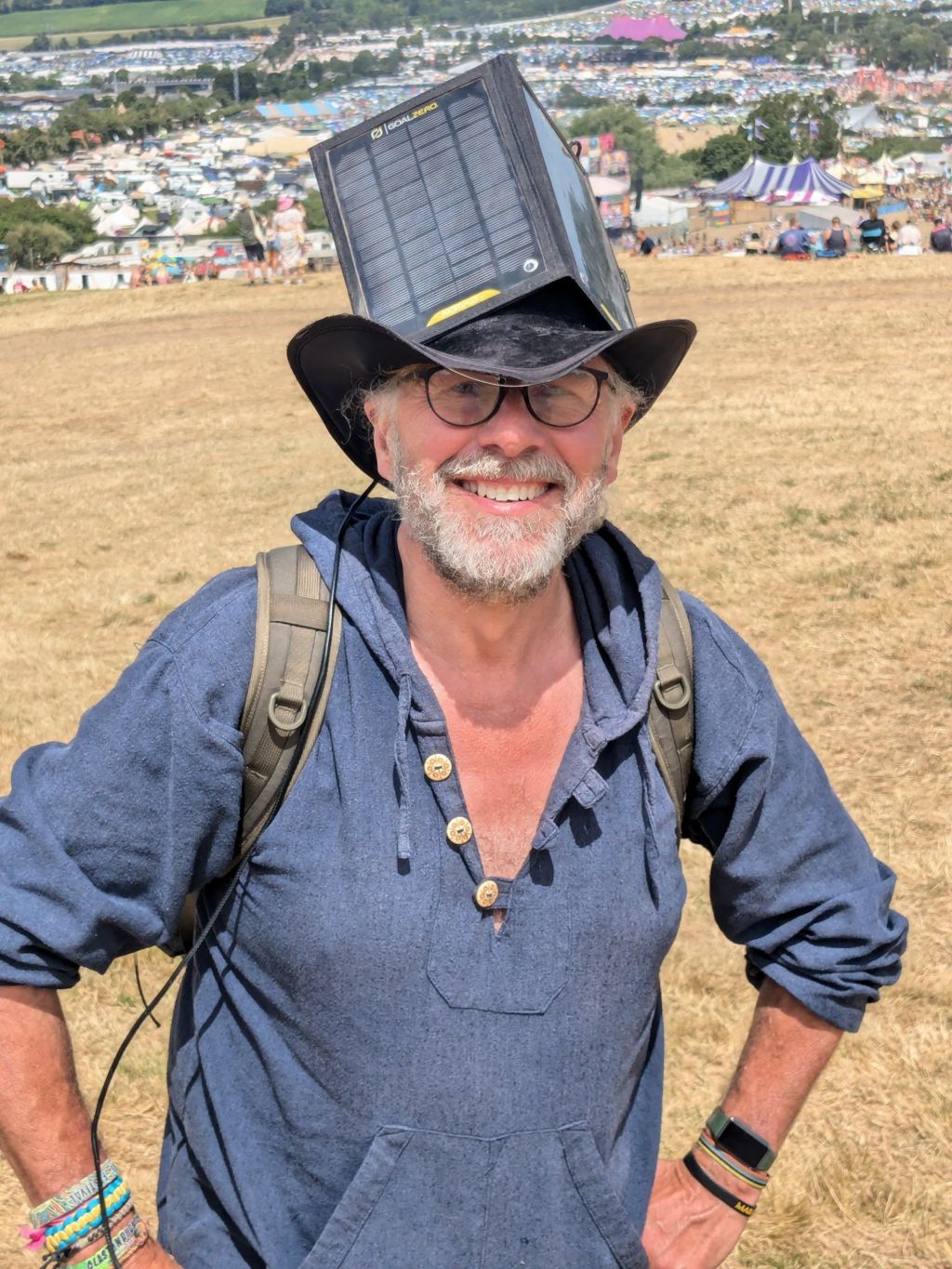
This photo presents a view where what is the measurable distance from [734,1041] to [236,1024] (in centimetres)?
283

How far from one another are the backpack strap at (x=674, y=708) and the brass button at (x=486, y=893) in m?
0.30

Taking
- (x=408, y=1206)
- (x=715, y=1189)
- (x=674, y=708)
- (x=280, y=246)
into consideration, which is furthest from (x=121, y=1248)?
(x=280, y=246)

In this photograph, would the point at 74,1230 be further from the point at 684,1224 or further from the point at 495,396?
the point at 495,396

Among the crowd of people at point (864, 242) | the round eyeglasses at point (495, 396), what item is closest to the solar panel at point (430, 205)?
the round eyeglasses at point (495, 396)

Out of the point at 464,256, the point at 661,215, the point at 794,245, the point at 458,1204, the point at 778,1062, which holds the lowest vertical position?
the point at 661,215

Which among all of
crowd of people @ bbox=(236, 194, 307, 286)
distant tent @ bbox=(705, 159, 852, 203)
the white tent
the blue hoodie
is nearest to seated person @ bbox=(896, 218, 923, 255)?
crowd of people @ bbox=(236, 194, 307, 286)

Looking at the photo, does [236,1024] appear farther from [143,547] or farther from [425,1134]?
[143,547]

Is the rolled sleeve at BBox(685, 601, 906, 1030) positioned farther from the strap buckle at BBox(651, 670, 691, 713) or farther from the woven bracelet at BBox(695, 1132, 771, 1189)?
the woven bracelet at BBox(695, 1132, 771, 1189)

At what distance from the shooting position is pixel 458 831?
1930 millimetres

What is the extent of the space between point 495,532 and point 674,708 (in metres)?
0.35

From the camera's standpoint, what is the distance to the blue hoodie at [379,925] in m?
1.85

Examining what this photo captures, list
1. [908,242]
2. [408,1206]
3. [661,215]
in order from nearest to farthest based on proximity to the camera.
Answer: [408,1206] < [908,242] < [661,215]

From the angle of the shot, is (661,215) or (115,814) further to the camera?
(661,215)

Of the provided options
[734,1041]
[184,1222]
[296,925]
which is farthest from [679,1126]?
[296,925]
